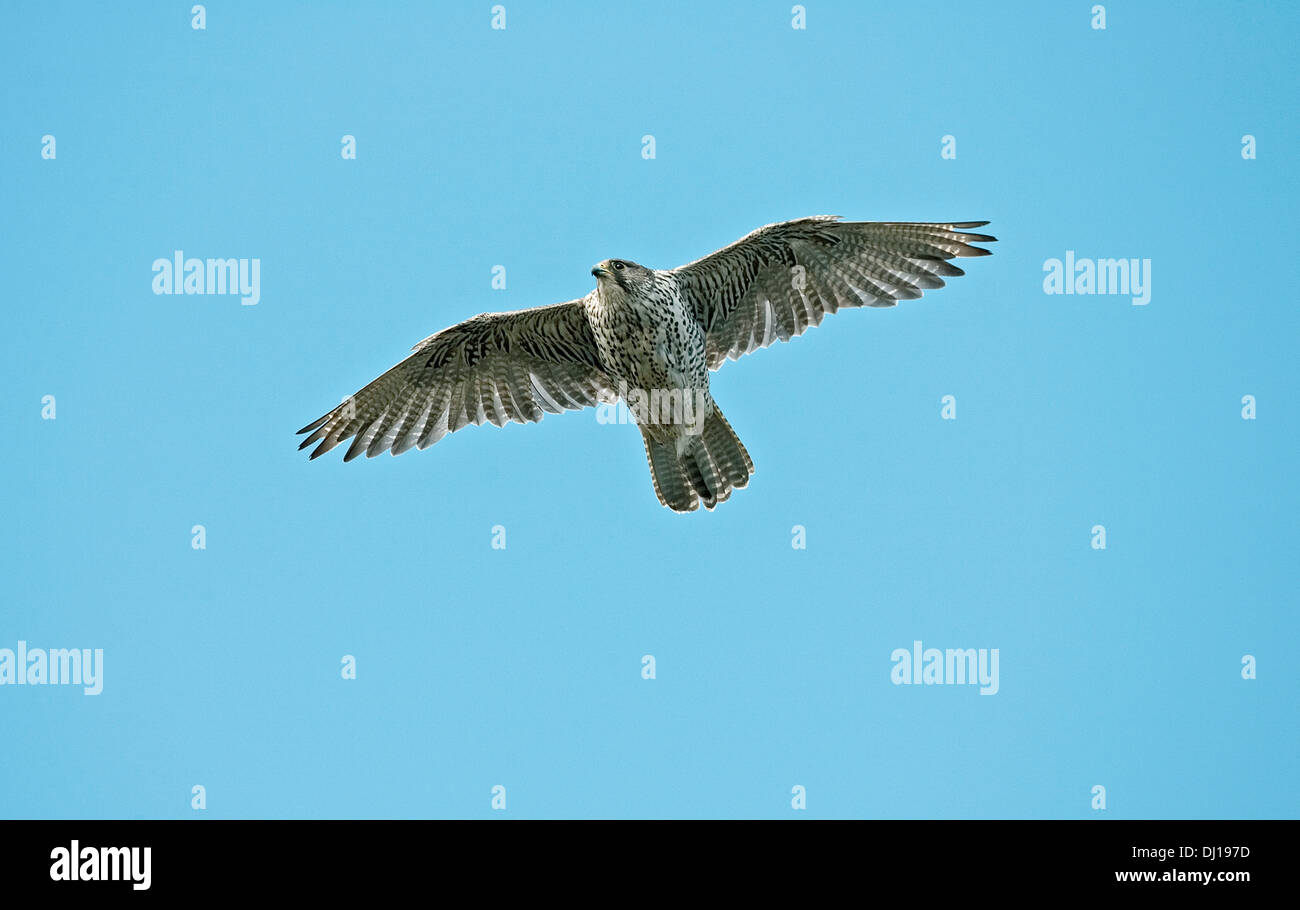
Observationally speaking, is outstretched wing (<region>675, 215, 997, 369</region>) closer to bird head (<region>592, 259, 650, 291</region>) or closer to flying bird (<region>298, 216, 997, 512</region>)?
flying bird (<region>298, 216, 997, 512</region>)

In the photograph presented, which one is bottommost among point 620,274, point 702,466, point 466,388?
point 702,466

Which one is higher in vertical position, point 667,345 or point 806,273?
point 806,273

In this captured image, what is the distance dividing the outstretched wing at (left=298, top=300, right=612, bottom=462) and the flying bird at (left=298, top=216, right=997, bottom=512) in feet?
0.04

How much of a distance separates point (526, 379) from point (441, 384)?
0.81 metres

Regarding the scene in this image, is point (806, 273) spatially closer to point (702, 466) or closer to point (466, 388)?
point (702, 466)

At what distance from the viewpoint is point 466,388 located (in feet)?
44.7

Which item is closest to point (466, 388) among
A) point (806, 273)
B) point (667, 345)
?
point (667, 345)

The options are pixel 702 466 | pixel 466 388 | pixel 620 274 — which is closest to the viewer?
pixel 620 274

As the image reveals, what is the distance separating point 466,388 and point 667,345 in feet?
7.72

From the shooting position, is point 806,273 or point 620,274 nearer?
point 620,274

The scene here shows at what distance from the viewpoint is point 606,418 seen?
44.4 ft

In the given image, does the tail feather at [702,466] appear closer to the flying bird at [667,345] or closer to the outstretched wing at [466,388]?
the flying bird at [667,345]
